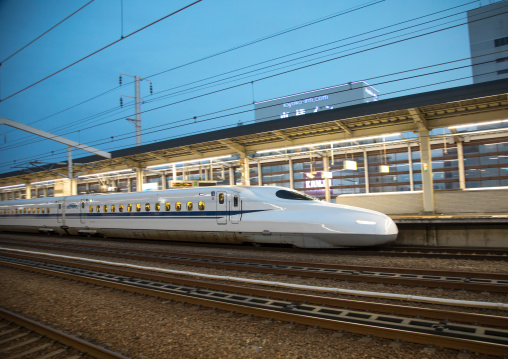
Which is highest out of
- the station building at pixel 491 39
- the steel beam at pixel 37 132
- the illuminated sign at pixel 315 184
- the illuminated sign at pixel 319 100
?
the station building at pixel 491 39

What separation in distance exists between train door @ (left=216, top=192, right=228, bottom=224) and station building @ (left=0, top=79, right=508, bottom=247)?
5840 millimetres

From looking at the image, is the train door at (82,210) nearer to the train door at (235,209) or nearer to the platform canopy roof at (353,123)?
the platform canopy roof at (353,123)

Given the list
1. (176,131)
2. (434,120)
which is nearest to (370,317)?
(434,120)

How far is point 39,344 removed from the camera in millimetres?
4602

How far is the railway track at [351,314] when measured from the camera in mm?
3938

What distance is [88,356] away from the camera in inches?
163

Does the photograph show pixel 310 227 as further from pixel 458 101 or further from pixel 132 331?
pixel 458 101

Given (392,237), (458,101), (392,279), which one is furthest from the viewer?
(458,101)

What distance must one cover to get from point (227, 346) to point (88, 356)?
5.24ft

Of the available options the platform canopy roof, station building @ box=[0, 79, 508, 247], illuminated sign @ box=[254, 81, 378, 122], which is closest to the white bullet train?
station building @ box=[0, 79, 508, 247]

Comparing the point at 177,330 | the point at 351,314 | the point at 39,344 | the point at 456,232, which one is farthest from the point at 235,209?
the point at 39,344

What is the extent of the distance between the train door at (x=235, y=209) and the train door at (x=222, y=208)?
234 mm

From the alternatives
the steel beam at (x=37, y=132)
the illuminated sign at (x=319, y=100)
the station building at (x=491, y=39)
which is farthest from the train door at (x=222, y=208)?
the station building at (x=491, y=39)

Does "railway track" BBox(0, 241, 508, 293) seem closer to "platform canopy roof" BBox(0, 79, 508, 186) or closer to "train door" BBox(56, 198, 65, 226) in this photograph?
"platform canopy roof" BBox(0, 79, 508, 186)
